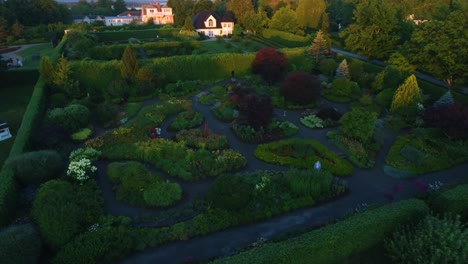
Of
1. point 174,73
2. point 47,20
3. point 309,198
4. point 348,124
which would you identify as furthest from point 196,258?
point 47,20

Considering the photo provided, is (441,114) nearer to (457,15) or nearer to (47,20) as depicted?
(457,15)

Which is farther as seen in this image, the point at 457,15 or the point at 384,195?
the point at 457,15

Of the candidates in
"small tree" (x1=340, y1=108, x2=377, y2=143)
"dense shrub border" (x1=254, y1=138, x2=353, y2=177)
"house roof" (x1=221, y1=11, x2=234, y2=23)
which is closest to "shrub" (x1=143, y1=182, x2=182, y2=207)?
"dense shrub border" (x1=254, y1=138, x2=353, y2=177)

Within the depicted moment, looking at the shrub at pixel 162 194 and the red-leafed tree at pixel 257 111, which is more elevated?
the red-leafed tree at pixel 257 111

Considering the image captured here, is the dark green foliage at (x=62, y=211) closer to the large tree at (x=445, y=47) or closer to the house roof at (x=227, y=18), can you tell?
the large tree at (x=445, y=47)

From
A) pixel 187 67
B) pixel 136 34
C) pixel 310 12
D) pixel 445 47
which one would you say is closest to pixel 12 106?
pixel 187 67

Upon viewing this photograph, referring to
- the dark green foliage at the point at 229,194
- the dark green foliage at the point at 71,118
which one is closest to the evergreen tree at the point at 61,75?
the dark green foliage at the point at 71,118
